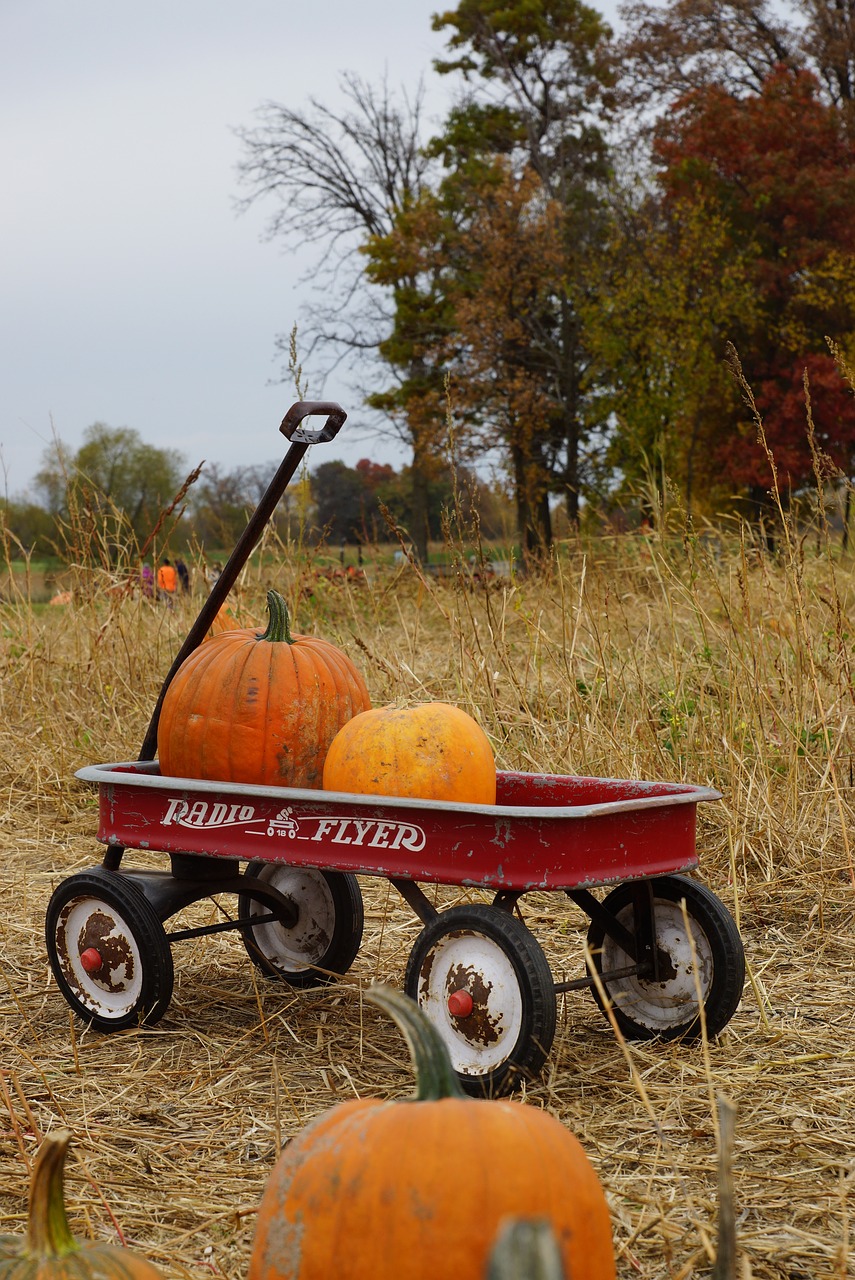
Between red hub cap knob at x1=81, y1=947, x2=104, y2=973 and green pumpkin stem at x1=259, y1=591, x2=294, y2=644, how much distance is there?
2.78ft

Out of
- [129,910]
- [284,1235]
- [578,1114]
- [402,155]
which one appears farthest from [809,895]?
[402,155]

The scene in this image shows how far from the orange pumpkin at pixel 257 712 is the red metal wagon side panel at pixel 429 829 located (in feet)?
0.52

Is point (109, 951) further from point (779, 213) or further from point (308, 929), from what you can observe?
point (779, 213)

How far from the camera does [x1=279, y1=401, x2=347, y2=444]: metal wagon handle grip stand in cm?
294

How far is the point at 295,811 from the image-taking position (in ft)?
8.73

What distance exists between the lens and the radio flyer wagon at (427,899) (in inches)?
93.6

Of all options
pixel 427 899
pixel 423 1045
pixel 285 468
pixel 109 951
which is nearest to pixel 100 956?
pixel 109 951

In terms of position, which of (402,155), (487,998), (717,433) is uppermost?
(402,155)

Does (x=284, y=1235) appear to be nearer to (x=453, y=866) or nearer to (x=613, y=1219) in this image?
(x=613, y=1219)

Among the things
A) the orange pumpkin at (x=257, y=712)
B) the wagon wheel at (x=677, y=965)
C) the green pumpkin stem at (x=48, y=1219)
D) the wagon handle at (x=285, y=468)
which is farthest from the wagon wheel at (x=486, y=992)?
the green pumpkin stem at (x=48, y=1219)

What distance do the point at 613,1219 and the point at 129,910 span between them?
4.61 feet

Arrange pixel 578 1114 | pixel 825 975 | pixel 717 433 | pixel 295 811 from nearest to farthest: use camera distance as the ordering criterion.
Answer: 1. pixel 578 1114
2. pixel 295 811
3. pixel 825 975
4. pixel 717 433

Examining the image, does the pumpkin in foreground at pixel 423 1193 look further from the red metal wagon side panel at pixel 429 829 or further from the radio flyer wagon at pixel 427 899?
the red metal wagon side panel at pixel 429 829

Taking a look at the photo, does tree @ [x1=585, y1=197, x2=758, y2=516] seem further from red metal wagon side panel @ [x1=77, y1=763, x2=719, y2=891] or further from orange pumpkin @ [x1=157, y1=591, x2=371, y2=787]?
red metal wagon side panel @ [x1=77, y1=763, x2=719, y2=891]
